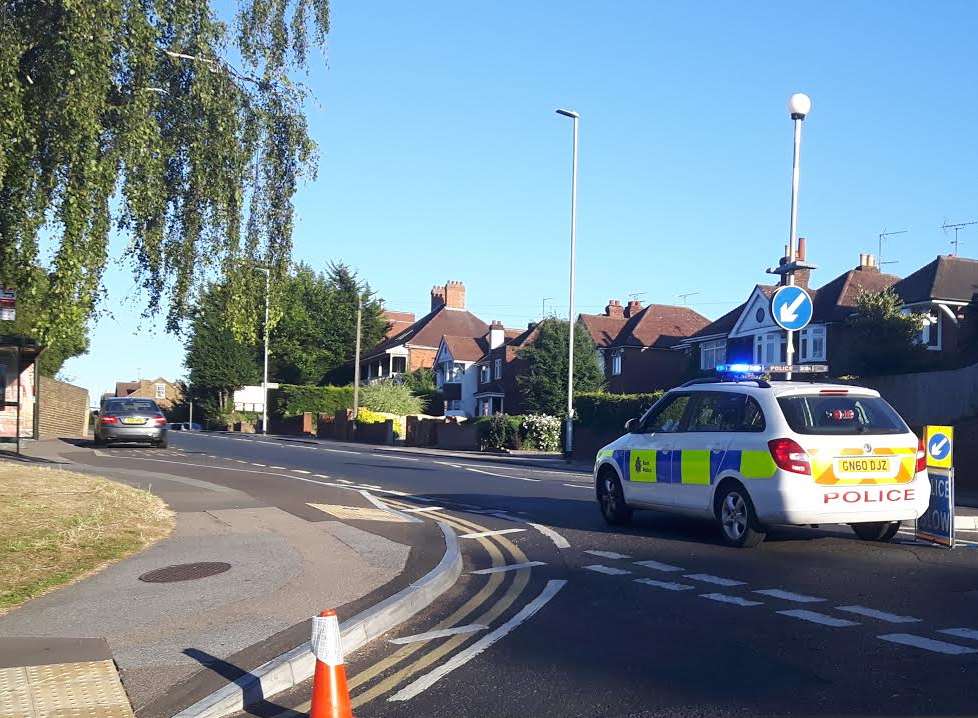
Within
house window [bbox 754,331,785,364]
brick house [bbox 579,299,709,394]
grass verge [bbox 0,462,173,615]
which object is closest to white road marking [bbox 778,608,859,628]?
grass verge [bbox 0,462,173,615]

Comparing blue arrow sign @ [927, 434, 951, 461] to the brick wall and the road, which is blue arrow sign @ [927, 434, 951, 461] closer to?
the road

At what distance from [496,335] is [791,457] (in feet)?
212

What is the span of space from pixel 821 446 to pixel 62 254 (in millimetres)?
7938

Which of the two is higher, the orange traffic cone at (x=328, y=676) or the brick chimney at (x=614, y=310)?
the brick chimney at (x=614, y=310)

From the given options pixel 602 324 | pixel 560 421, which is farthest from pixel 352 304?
pixel 560 421

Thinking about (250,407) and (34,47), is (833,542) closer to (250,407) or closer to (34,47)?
(34,47)

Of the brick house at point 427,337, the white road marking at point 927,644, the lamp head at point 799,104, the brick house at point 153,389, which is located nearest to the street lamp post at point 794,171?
the lamp head at point 799,104

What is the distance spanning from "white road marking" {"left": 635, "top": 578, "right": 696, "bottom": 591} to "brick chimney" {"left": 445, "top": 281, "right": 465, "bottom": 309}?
79.4 meters

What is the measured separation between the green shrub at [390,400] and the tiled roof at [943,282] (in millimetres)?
31545

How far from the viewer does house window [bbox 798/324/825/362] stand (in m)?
47.8

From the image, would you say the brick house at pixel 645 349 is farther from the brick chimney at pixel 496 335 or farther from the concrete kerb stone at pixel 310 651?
the concrete kerb stone at pixel 310 651

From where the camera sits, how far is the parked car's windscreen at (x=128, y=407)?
2998cm

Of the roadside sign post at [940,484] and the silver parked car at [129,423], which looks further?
the silver parked car at [129,423]

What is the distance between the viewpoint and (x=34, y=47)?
1084 centimetres
